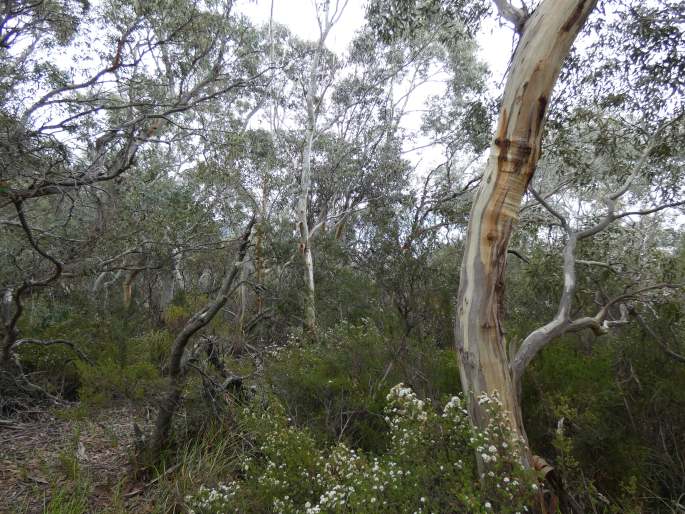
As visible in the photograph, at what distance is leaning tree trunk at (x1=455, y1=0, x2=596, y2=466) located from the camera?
3.05m

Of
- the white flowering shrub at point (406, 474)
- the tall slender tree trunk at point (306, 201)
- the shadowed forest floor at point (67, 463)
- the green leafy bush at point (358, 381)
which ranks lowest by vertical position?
the shadowed forest floor at point (67, 463)

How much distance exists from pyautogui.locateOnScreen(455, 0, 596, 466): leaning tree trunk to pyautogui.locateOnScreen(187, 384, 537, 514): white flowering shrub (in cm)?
35

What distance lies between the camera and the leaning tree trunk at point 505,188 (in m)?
3.05

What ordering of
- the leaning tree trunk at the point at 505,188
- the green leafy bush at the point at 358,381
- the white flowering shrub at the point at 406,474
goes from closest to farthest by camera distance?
the white flowering shrub at the point at 406,474 < the leaning tree trunk at the point at 505,188 < the green leafy bush at the point at 358,381

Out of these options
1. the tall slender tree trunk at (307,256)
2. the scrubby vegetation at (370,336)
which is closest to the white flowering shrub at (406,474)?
the scrubby vegetation at (370,336)

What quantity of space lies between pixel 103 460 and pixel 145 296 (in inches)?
262

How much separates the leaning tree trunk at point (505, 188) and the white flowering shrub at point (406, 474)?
1.15 feet

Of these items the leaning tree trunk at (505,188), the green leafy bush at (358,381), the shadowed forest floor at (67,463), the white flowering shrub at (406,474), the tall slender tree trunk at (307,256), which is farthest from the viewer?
the tall slender tree trunk at (307,256)

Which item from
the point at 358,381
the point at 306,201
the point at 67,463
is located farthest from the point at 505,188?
the point at 306,201

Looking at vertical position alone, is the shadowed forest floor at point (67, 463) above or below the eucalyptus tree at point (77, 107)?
below

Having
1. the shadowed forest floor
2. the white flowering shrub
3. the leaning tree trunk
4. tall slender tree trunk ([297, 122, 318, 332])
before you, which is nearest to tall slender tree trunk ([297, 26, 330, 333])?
tall slender tree trunk ([297, 122, 318, 332])

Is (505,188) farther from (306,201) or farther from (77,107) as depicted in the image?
(306,201)

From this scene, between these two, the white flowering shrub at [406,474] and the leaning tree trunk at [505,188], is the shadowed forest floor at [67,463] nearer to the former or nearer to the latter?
the white flowering shrub at [406,474]

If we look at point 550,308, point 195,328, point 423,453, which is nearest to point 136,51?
point 195,328
